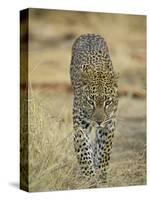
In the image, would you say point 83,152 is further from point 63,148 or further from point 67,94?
point 67,94

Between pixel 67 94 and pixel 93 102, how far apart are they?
0.39 meters

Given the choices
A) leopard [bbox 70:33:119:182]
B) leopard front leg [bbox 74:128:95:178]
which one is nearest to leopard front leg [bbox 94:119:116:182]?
leopard [bbox 70:33:119:182]

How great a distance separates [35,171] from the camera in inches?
407

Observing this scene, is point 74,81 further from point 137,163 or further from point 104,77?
point 137,163

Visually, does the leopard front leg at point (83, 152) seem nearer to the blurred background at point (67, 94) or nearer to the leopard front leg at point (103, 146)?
the blurred background at point (67, 94)

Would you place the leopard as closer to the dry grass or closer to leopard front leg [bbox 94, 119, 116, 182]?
leopard front leg [bbox 94, 119, 116, 182]

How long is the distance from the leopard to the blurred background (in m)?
0.08

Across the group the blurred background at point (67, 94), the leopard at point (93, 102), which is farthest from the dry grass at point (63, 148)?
the leopard at point (93, 102)

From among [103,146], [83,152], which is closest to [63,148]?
[83,152]

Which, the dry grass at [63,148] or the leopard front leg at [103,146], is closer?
the dry grass at [63,148]

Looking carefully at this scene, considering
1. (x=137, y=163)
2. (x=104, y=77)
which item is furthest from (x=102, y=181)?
(x=104, y=77)

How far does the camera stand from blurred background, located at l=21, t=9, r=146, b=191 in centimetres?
1042

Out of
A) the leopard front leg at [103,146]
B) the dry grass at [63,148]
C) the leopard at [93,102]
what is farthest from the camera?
the leopard front leg at [103,146]

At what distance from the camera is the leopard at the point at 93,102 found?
1075cm
